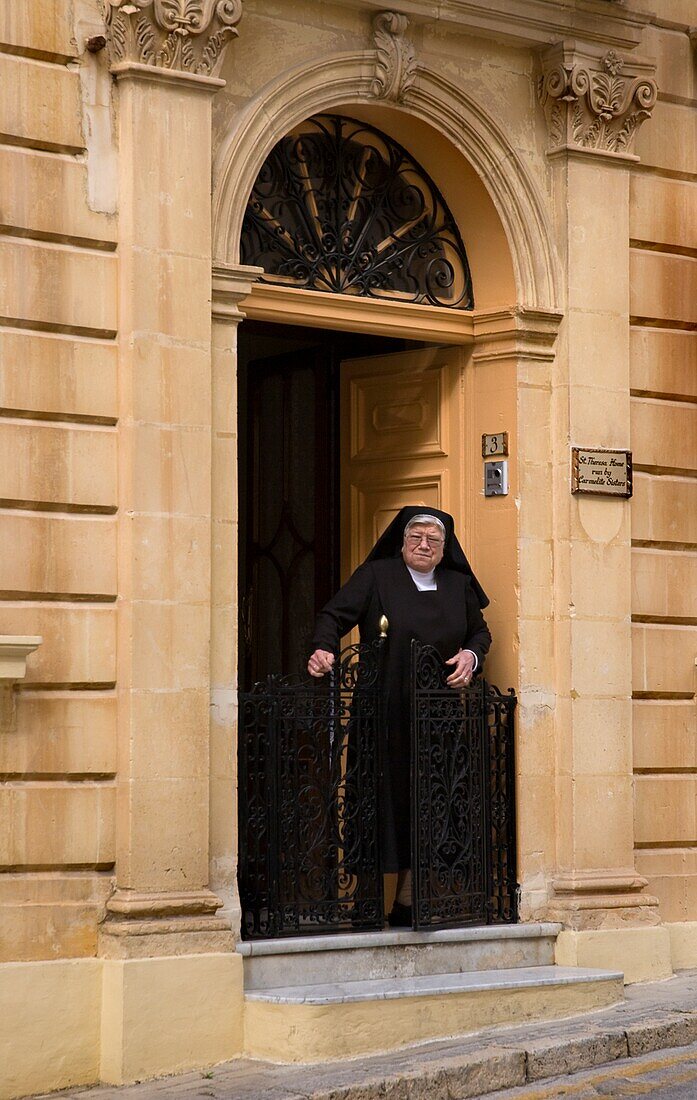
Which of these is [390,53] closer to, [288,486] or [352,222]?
[352,222]

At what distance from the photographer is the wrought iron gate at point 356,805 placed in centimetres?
866

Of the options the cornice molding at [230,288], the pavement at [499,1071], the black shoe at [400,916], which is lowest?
the pavement at [499,1071]

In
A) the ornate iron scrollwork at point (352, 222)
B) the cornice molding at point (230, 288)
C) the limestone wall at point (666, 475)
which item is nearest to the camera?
the cornice molding at point (230, 288)

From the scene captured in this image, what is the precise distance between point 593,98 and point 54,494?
376 centimetres

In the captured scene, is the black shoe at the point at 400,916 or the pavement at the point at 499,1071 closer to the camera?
the pavement at the point at 499,1071

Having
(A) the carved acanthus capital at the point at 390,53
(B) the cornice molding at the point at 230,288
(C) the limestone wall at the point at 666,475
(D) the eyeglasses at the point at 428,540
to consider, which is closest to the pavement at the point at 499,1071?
(C) the limestone wall at the point at 666,475

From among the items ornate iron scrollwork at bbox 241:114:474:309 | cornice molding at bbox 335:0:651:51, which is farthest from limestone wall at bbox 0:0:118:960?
cornice molding at bbox 335:0:651:51

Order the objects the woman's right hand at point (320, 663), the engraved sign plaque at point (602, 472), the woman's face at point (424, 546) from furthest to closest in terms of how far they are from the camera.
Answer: the engraved sign plaque at point (602, 472) < the woman's face at point (424, 546) < the woman's right hand at point (320, 663)

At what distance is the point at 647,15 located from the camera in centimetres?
1006

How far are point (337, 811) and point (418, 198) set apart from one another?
132 inches

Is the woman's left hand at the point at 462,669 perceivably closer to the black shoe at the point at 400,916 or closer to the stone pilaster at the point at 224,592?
the black shoe at the point at 400,916

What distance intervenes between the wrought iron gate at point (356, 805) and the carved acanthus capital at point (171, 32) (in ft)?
9.63

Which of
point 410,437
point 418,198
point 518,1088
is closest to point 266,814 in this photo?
point 518,1088

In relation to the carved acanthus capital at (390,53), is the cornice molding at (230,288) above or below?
below
